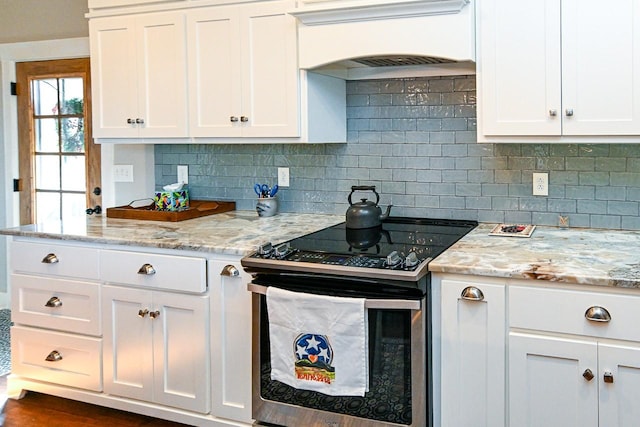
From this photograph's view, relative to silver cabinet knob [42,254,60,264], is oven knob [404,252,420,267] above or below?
above

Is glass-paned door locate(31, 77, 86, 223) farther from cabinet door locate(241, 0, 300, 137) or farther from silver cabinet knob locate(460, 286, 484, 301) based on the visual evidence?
silver cabinet knob locate(460, 286, 484, 301)

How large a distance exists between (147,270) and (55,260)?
530 millimetres

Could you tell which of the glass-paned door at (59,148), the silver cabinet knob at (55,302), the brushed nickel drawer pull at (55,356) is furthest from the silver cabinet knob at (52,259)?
the glass-paned door at (59,148)

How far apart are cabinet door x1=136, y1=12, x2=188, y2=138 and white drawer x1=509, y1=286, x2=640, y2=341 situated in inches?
72.9

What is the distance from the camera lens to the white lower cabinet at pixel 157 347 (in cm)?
274

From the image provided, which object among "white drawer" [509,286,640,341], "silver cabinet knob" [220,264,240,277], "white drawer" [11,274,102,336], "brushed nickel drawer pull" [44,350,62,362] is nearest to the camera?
"white drawer" [509,286,640,341]

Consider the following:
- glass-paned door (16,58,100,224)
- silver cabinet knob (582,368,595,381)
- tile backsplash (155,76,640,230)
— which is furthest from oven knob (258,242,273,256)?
glass-paned door (16,58,100,224)

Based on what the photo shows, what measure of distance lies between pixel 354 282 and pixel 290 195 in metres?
1.27

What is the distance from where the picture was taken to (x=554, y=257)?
7.46 ft

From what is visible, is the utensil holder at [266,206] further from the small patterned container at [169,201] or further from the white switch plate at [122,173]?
the white switch plate at [122,173]

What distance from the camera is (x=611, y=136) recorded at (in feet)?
8.07

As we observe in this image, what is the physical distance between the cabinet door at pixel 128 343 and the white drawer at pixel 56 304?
73 millimetres

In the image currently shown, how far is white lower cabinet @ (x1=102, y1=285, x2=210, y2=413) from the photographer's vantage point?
2.74 meters

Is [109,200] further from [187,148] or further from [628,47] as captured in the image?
[628,47]
